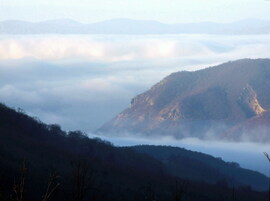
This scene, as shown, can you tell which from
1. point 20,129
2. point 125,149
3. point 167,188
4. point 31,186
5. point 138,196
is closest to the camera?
point 31,186

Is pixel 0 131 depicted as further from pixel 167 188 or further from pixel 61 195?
pixel 61 195

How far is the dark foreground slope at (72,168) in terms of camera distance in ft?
216

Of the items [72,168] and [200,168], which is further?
[200,168]

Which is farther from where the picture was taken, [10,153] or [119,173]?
[119,173]

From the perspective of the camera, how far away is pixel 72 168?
8319 cm

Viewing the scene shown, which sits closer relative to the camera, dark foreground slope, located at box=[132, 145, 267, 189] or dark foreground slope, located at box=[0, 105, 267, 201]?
dark foreground slope, located at box=[0, 105, 267, 201]

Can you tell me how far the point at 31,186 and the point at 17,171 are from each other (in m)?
4.31

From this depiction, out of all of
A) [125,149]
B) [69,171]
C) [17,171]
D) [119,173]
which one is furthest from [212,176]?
[17,171]

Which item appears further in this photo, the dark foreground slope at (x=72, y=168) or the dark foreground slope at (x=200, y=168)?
the dark foreground slope at (x=200, y=168)

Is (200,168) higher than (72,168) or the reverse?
higher

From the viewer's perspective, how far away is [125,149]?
146 m

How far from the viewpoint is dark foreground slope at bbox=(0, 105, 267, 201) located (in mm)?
65750

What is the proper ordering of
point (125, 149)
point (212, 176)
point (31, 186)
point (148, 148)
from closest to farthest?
1. point (31, 186)
2. point (125, 149)
3. point (212, 176)
4. point (148, 148)

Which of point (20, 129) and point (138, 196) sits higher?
point (20, 129)
